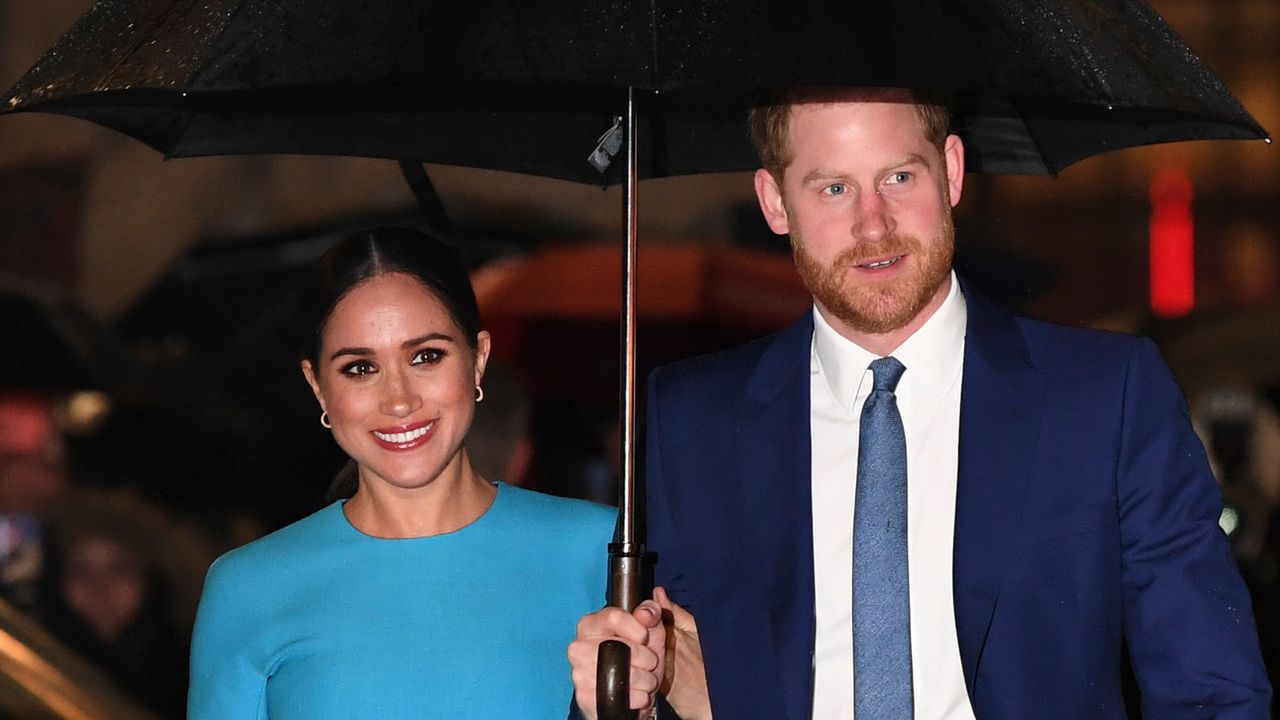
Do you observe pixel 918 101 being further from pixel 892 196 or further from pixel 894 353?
pixel 894 353

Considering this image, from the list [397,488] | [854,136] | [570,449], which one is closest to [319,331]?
[397,488]

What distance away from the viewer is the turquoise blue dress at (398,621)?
9.59 feet

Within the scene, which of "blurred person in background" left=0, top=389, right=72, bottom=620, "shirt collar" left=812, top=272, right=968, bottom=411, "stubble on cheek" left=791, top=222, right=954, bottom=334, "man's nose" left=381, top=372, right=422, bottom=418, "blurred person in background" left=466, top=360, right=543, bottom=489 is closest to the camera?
"stubble on cheek" left=791, top=222, right=954, bottom=334

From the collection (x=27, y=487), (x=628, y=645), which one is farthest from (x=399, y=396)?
(x=27, y=487)

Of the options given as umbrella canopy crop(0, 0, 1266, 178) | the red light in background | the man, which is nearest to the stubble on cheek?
the man

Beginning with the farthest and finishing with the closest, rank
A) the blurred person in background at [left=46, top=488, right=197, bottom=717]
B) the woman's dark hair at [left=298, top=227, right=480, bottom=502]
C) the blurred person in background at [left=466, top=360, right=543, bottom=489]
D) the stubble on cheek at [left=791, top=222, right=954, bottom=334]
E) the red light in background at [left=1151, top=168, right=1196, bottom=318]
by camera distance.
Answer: the red light in background at [left=1151, top=168, right=1196, bottom=318] < the blurred person in background at [left=46, top=488, right=197, bottom=717] < the blurred person in background at [left=466, top=360, right=543, bottom=489] < the woman's dark hair at [left=298, top=227, right=480, bottom=502] < the stubble on cheek at [left=791, top=222, right=954, bottom=334]

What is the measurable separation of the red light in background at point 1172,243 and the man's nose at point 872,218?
13.0m

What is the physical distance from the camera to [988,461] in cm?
272

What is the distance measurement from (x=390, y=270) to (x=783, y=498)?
78 centimetres

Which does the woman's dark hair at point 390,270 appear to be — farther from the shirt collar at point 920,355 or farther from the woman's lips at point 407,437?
the shirt collar at point 920,355

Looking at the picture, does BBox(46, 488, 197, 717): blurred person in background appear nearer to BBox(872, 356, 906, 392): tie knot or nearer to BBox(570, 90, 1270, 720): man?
BBox(570, 90, 1270, 720): man

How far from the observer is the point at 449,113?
321 centimetres

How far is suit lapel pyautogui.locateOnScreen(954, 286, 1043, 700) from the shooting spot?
8.68 ft

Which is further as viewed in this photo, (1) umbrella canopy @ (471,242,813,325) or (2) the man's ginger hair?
(1) umbrella canopy @ (471,242,813,325)
